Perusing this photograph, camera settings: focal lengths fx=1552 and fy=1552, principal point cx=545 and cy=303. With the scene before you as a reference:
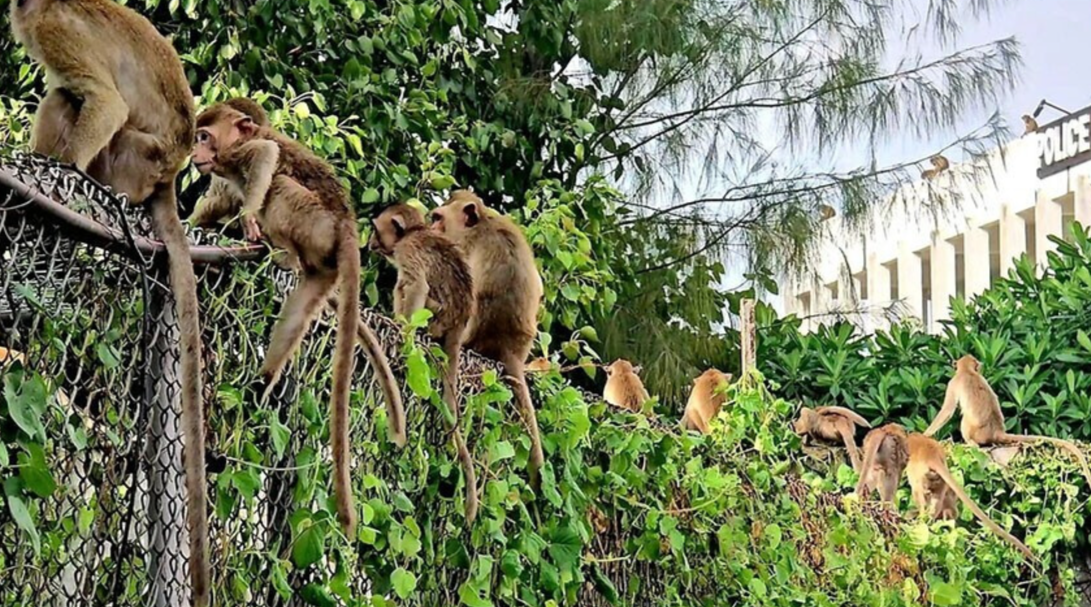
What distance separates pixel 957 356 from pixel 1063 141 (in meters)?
8.64

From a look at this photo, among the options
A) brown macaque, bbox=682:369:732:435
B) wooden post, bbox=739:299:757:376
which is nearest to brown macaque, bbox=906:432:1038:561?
brown macaque, bbox=682:369:732:435

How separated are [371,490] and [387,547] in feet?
0.49

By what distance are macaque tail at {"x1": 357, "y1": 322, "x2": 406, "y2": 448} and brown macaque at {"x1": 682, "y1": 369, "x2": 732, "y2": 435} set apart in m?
6.77

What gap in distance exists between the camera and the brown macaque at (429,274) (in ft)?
14.7

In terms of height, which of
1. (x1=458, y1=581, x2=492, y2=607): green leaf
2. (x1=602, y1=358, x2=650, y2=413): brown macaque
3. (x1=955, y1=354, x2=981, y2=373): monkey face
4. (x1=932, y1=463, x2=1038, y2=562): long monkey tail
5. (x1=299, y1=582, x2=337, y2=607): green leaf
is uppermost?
(x1=299, y1=582, x2=337, y2=607): green leaf

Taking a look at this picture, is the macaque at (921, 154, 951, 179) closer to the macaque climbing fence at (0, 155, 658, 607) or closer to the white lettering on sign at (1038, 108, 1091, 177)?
the macaque climbing fence at (0, 155, 658, 607)

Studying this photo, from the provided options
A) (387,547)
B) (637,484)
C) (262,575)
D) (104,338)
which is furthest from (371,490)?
(637,484)

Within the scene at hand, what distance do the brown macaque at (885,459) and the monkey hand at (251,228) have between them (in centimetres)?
881

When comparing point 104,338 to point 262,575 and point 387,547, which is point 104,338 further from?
point 387,547

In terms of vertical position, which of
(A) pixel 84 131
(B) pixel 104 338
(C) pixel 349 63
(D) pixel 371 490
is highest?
(C) pixel 349 63

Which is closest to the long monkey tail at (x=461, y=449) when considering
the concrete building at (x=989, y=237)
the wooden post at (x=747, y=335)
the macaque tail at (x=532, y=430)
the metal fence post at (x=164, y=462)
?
the macaque tail at (x=532, y=430)

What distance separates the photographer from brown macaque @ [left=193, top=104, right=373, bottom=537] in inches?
122

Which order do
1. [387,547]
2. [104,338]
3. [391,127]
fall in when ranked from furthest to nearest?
1. [391,127]
2. [387,547]
3. [104,338]

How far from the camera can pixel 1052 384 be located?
13461 mm
